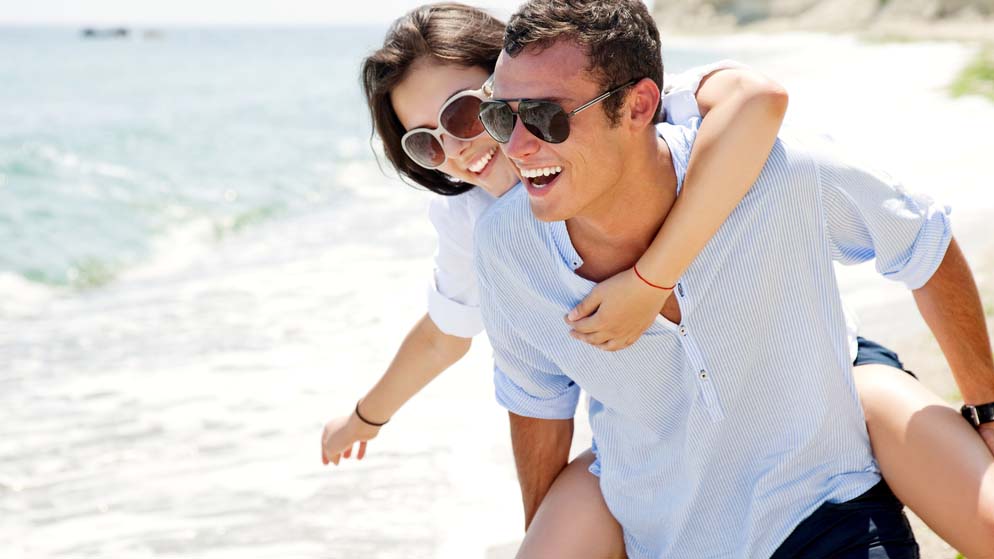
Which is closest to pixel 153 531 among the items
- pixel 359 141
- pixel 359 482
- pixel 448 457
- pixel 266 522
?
pixel 266 522

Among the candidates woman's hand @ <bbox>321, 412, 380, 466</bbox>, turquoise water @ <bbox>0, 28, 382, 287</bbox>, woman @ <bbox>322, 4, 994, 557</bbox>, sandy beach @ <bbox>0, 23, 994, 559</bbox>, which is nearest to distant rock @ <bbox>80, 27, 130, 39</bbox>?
turquoise water @ <bbox>0, 28, 382, 287</bbox>

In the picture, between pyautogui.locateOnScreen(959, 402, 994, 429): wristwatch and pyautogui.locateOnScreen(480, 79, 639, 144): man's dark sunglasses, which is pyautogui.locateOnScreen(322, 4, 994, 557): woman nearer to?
pyautogui.locateOnScreen(959, 402, 994, 429): wristwatch

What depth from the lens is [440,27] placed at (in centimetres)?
315

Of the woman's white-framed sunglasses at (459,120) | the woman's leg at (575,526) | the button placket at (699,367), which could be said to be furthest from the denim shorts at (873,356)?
the woman's white-framed sunglasses at (459,120)

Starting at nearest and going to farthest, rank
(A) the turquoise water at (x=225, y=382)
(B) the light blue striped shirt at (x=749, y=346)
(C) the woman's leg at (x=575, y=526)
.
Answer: (B) the light blue striped shirt at (x=749, y=346), (C) the woman's leg at (x=575, y=526), (A) the turquoise water at (x=225, y=382)

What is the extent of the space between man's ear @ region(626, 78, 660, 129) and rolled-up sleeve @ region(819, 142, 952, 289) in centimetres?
39

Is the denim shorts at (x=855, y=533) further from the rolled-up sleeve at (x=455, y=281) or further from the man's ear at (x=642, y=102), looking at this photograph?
the rolled-up sleeve at (x=455, y=281)

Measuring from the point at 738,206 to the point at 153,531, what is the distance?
2.92 m

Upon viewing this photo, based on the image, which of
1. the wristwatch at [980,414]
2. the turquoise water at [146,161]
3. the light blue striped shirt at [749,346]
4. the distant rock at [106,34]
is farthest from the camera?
the distant rock at [106,34]

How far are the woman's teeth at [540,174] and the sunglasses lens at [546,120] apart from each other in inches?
2.4

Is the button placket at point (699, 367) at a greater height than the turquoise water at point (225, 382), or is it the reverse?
the button placket at point (699, 367)

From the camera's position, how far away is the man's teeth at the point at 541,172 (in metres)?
2.36

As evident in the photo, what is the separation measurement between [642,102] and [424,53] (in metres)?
0.93

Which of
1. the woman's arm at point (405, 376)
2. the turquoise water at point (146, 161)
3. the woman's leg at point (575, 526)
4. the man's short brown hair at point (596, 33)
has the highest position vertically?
the man's short brown hair at point (596, 33)
